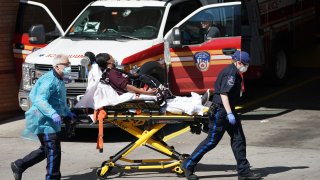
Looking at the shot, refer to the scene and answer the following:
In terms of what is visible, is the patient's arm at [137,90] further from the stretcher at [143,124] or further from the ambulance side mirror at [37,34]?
the ambulance side mirror at [37,34]

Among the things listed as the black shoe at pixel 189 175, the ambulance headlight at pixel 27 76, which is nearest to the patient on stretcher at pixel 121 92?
the black shoe at pixel 189 175

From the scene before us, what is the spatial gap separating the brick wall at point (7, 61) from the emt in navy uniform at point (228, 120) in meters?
6.25

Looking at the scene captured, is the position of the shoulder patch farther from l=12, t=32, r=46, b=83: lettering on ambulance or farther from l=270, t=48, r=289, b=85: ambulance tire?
l=270, t=48, r=289, b=85: ambulance tire

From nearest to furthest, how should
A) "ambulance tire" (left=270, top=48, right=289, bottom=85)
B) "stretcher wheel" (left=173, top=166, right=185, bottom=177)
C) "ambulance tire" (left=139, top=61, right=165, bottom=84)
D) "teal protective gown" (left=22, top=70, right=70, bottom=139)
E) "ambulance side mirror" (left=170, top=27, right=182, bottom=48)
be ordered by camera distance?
"teal protective gown" (left=22, top=70, right=70, bottom=139) → "stretcher wheel" (left=173, top=166, right=185, bottom=177) → "ambulance tire" (left=139, top=61, right=165, bottom=84) → "ambulance side mirror" (left=170, top=27, right=182, bottom=48) → "ambulance tire" (left=270, top=48, right=289, bottom=85)

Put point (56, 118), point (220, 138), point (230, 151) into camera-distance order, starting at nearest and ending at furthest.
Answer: point (56, 118) < point (220, 138) < point (230, 151)

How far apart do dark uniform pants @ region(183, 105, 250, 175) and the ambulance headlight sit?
413 centimetres

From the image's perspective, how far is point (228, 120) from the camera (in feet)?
33.9

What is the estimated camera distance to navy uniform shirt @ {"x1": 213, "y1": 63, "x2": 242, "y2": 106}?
10.3 meters

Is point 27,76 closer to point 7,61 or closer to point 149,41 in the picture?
point 149,41

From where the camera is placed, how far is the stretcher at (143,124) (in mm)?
10477

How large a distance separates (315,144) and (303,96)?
442 cm

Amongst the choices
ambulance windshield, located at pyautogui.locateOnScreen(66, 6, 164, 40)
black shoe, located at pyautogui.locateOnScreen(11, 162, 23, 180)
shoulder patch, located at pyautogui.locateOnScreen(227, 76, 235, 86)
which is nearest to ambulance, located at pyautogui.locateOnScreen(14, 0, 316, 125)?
ambulance windshield, located at pyautogui.locateOnScreen(66, 6, 164, 40)

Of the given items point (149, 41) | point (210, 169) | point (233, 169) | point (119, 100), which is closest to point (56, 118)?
point (119, 100)

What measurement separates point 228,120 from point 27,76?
4.57 metres
